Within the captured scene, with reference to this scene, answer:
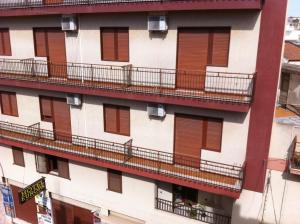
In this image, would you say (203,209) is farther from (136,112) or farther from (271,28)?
(271,28)

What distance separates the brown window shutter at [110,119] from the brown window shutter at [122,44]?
2.61m

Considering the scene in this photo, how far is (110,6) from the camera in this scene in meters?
12.9

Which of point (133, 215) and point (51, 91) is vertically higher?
point (51, 91)

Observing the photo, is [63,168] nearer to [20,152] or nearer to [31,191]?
[31,191]

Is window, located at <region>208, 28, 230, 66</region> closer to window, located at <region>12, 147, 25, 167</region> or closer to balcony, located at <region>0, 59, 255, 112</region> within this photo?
balcony, located at <region>0, 59, 255, 112</region>

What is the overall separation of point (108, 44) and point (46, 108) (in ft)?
19.2

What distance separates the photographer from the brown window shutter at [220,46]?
11886 millimetres

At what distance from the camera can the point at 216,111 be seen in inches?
501

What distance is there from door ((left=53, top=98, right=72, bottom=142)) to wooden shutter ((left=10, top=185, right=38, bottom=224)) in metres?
6.09

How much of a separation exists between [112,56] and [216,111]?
5.70 metres

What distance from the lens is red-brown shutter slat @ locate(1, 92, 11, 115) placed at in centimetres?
1903

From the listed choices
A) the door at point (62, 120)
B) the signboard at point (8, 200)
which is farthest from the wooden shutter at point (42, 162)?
the signboard at point (8, 200)

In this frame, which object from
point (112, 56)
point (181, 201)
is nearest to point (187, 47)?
point (112, 56)

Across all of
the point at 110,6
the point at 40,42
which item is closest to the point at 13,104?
the point at 40,42
